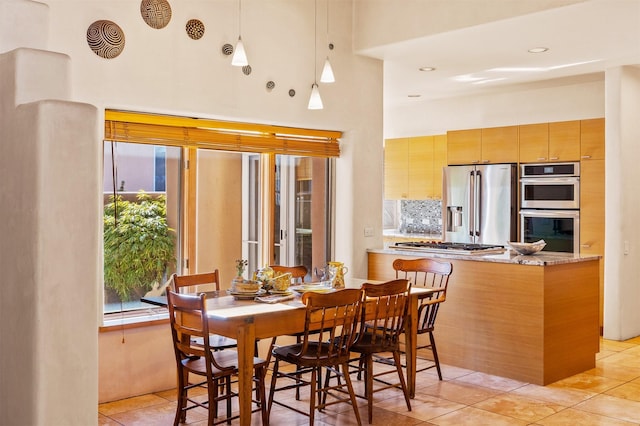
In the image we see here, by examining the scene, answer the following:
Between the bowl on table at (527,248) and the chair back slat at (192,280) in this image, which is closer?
the chair back slat at (192,280)

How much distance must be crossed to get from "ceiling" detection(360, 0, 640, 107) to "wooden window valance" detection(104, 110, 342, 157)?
3.31 ft

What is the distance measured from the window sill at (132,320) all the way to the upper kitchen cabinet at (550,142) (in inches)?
175

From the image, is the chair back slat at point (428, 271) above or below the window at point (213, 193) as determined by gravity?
below

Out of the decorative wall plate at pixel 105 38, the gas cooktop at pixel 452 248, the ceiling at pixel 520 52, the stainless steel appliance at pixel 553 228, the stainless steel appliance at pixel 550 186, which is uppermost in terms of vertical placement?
the ceiling at pixel 520 52

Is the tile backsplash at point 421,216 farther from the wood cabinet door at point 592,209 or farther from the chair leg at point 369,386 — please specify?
the chair leg at point 369,386

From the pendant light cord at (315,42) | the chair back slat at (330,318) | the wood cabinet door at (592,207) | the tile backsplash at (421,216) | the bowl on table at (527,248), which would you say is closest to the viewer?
the chair back slat at (330,318)

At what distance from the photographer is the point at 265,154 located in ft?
18.6

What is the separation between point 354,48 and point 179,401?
3.62 m

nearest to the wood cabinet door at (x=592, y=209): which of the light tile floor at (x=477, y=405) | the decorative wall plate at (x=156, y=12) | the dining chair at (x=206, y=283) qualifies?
the light tile floor at (x=477, y=405)

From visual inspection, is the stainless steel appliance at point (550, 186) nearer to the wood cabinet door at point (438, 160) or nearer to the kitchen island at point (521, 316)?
the wood cabinet door at point (438, 160)

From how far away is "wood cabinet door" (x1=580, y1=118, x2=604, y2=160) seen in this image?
6668 millimetres

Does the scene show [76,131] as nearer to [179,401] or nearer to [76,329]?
[76,329]

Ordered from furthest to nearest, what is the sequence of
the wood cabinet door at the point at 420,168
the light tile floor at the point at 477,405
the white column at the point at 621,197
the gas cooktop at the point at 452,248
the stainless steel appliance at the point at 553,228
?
1. the wood cabinet door at the point at 420,168
2. the stainless steel appliance at the point at 553,228
3. the white column at the point at 621,197
4. the gas cooktop at the point at 452,248
5. the light tile floor at the point at 477,405

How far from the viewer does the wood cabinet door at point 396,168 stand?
8.73 metres
